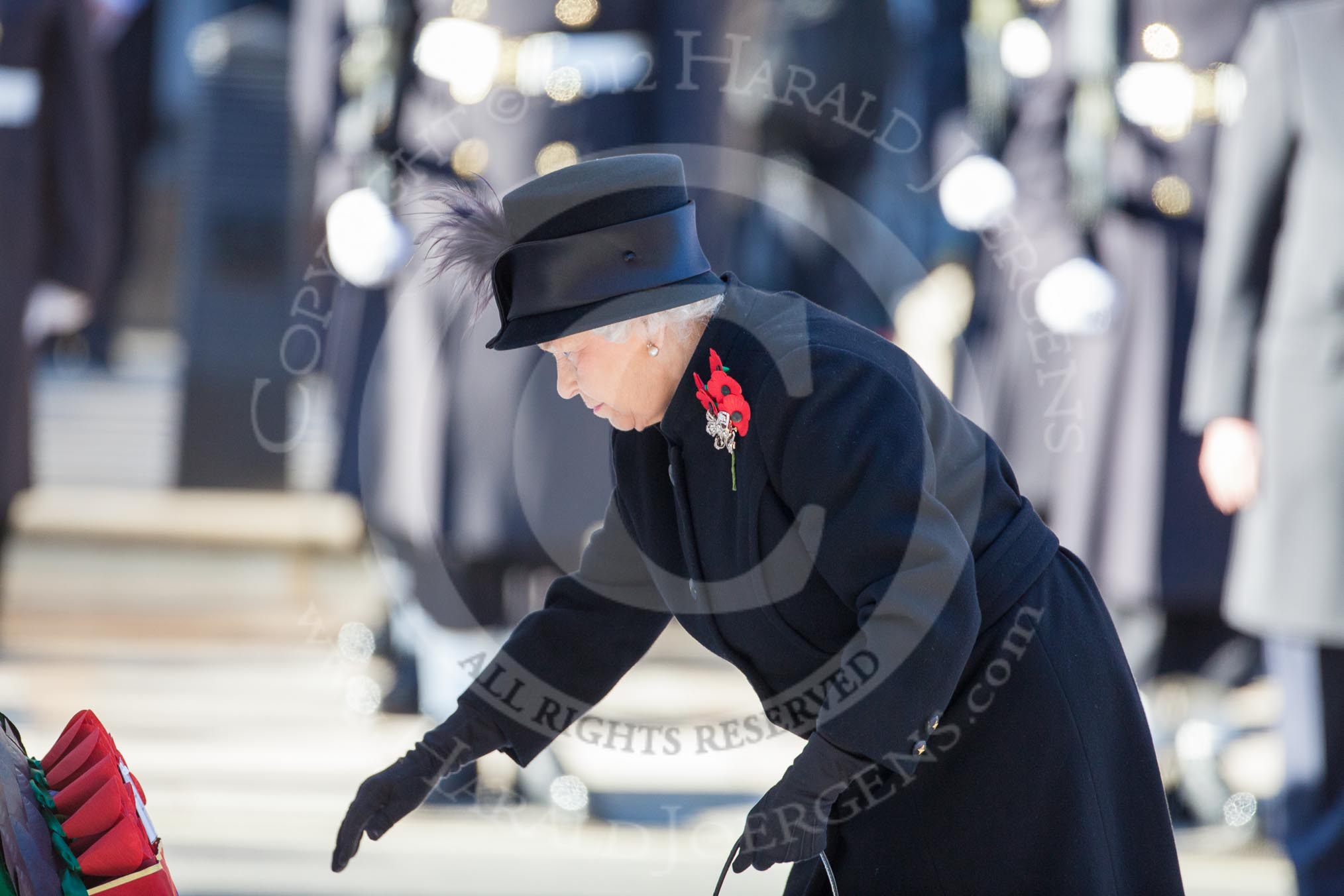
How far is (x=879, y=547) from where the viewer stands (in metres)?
1.27

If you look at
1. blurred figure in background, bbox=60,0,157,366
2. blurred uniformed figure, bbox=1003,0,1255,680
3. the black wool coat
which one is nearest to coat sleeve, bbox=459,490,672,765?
the black wool coat

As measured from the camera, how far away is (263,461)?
6.09 meters

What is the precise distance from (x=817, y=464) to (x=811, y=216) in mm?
3835

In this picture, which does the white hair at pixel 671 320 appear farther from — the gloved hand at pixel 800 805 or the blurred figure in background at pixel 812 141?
the blurred figure in background at pixel 812 141

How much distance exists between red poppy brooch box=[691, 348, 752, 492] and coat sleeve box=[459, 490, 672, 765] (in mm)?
246

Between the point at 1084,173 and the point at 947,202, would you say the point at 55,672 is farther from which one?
the point at 1084,173

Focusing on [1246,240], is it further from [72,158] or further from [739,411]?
[72,158]

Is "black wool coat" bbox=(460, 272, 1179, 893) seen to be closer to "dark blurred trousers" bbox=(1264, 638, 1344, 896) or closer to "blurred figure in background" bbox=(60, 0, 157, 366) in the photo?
"dark blurred trousers" bbox=(1264, 638, 1344, 896)

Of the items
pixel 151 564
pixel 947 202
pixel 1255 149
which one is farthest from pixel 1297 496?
pixel 151 564

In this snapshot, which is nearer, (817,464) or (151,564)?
(817,464)

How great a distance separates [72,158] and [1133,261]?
238cm

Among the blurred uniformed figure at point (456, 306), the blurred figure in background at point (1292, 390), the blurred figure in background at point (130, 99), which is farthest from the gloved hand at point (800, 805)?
the blurred figure in background at point (130, 99)

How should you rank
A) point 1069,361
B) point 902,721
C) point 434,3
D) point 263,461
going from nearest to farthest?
point 902,721
point 434,3
point 1069,361
point 263,461

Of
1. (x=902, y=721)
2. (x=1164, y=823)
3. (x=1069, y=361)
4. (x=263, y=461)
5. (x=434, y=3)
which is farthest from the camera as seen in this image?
(x=263, y=461)
